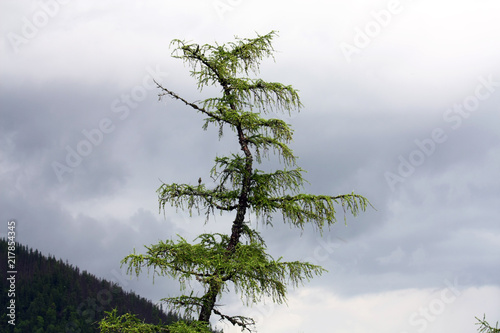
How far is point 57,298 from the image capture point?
173 m

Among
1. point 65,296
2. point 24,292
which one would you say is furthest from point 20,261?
point 65,296

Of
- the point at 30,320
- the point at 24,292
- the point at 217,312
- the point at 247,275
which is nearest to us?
the point at 247,275

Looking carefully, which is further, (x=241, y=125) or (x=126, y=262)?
(x=241, y=125)

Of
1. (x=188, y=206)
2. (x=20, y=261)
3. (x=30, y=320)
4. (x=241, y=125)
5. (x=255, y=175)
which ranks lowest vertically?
(x=188, y=206)

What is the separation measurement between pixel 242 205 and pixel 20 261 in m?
194

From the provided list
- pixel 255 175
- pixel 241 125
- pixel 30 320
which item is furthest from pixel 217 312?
pixel 30 320

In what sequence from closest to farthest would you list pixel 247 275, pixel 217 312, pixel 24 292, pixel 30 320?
pixel 247 275 → pixel 217 312 → pixel 30 320 → pixel 24 292

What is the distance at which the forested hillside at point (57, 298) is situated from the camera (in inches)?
6412

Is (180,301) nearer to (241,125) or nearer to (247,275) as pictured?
(247,275)

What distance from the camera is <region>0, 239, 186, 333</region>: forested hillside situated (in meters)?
163

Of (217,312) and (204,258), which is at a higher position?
(204,258)

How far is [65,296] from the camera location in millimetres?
173875

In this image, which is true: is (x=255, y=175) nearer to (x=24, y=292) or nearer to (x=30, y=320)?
(x=30, y=320)

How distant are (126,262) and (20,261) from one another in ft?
636
